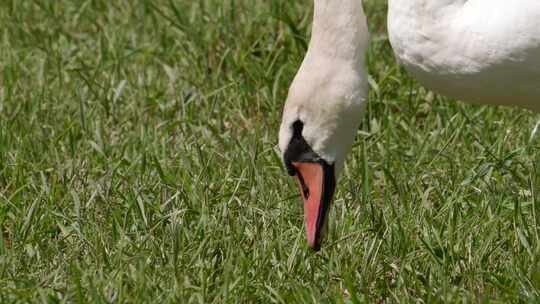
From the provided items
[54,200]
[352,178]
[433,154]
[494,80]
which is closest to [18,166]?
[54,200]

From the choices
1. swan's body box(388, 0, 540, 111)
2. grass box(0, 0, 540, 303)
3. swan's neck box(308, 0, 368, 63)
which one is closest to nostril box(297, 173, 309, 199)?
grass box(0, 0, 540, 303)

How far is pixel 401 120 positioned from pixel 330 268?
5.75 ft

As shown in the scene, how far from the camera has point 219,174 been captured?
19.8 feet

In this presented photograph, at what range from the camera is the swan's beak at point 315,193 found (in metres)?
5.18

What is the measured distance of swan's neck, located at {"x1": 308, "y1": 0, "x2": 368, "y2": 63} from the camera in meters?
5.03

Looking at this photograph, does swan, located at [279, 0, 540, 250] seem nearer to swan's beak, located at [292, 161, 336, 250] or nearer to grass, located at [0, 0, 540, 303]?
swan's beak, located at [292, 161, 336, 250]

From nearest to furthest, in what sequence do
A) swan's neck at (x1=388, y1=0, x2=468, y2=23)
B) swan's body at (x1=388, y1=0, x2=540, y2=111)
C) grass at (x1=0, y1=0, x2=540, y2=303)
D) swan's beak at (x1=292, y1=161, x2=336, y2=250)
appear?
swan's body at (x1=388, y1=0, x2=540, y2=111) → swan's neck at (x1=388, y1=0, x2=468, y2=23) → grass at (x1=0, y1=0, x2=540, y2=303) → swan's beak at (x1=292, y1=161, x2=336, y2=250)

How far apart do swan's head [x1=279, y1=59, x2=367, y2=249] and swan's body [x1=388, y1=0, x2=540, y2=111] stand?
0.78ft

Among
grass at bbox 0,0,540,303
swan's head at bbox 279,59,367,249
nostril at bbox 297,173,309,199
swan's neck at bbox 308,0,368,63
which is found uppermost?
swan's neck at bbox 308,0,368,63

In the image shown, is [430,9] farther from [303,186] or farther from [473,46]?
[303,186]

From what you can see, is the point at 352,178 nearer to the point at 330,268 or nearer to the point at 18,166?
the point at 330,268

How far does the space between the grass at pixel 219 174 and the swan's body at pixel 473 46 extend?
62cm

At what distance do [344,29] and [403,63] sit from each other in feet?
0.77

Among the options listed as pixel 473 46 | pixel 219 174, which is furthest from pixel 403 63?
pixel 219 174
